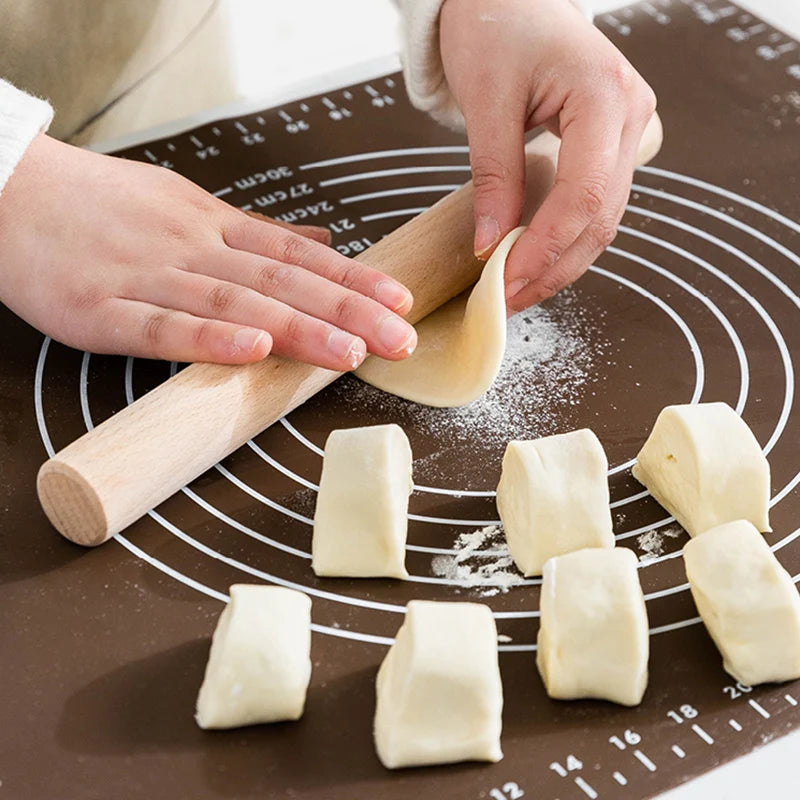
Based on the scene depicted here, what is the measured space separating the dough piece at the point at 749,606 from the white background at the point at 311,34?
1.07 meters

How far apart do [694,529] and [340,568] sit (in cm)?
31

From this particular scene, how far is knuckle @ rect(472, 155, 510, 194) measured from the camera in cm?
124

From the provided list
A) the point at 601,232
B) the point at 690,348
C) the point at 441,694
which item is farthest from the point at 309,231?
the point at 441,694

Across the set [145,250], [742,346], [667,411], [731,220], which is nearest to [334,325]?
[145,250]

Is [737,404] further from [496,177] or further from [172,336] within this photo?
[172,336]

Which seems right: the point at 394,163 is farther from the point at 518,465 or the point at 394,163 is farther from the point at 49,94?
the point at 518,465

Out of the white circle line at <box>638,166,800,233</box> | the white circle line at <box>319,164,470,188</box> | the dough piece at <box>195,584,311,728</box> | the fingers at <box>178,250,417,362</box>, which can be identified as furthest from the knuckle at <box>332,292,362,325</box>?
the white circle line at <box>638,166,800,233</box>

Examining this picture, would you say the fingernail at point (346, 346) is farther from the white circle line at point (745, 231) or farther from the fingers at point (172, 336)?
the white circle line at point (745, 231)

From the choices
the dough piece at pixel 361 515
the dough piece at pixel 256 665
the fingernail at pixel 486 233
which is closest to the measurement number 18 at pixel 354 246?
the fingernail at pixel 486 233

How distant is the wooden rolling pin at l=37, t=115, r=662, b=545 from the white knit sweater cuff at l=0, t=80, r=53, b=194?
0.28m

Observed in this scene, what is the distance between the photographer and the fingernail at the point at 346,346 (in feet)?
3.65

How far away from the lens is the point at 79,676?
94 cm

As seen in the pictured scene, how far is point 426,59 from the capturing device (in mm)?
1423

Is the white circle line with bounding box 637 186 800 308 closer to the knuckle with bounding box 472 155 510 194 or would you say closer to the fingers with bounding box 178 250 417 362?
the knuckle with bounding box 472 155 510 194
